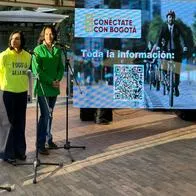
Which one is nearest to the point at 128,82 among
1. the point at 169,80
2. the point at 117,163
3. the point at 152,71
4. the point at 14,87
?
the point at 152,71

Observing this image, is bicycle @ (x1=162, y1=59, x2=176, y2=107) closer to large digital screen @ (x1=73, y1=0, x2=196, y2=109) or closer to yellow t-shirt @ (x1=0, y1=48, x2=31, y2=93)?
large digital screen @ (x1=73, y1=0, x2=196, y2=109)

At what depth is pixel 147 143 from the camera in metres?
7.56

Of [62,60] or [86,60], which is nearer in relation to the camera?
[62,60]

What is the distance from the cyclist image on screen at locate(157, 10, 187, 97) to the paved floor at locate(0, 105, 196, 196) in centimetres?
112

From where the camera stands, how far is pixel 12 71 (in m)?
6.23

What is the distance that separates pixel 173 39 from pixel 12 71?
3.17 m

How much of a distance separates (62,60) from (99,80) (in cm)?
156

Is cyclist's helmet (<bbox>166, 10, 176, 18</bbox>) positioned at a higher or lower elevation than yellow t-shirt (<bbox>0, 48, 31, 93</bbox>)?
higher

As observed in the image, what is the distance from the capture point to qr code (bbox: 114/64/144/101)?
8266 mm

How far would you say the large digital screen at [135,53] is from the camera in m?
8.15

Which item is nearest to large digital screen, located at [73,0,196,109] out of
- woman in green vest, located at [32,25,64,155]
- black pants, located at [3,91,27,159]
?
woman in green vest, located at [32,25,64,155]

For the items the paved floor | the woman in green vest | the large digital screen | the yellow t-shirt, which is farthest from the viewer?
the large digital screen

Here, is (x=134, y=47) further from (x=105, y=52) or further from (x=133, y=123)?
(x=133, y=123)

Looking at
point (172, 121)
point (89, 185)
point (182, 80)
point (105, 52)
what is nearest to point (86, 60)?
point (105, 52)
